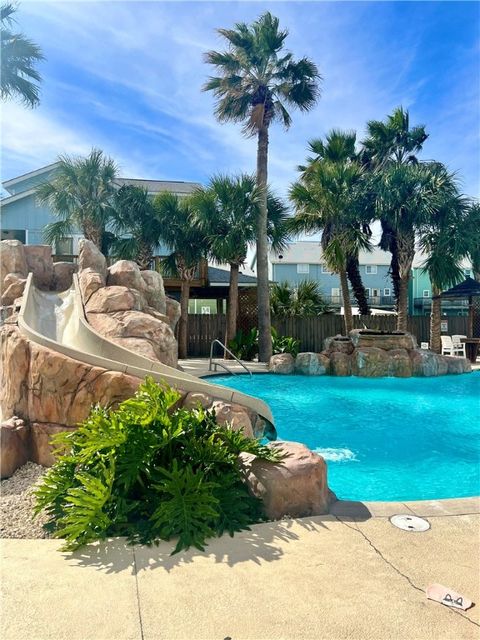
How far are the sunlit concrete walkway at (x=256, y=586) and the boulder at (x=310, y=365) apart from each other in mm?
11146

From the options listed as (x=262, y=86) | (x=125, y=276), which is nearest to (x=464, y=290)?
(x=262, y=86)

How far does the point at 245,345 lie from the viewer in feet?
55.3

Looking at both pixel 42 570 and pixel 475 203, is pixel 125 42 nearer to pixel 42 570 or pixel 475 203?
pixel 42 570

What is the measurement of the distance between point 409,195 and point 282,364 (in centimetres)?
771

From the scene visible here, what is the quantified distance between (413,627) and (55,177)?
16306 millimetres

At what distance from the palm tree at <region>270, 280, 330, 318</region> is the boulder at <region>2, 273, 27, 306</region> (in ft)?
37.8

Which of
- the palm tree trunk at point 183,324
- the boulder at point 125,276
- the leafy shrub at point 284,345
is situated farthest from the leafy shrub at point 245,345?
the boulder at point 125,276

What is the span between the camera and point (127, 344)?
21.1 ft

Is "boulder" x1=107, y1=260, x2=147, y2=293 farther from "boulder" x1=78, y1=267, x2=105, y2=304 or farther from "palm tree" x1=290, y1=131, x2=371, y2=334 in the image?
"palm tree" x1=290, y1=131, x2=371, y2=334

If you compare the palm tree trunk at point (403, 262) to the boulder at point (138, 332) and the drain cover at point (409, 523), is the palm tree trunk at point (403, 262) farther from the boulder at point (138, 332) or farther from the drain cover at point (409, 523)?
the drain cover at point (409, 523)

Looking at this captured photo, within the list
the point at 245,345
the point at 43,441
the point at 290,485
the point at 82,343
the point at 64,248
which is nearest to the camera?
the point at 290,485

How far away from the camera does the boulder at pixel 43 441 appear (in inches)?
177

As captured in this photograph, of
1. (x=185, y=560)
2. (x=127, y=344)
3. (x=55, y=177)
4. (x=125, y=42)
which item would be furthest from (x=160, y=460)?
(x=55, y=177)

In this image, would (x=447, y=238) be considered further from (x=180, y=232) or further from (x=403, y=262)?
(x=180, y=232)
